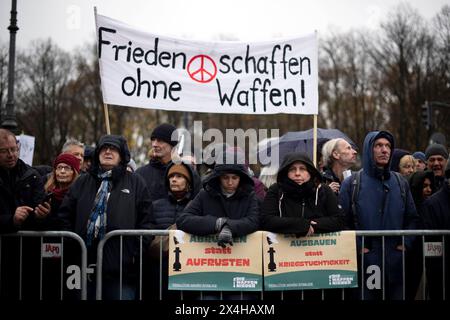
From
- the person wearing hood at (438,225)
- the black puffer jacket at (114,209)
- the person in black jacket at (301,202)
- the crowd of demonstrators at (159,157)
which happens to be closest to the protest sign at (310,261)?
the person in black jacket at (301,202)

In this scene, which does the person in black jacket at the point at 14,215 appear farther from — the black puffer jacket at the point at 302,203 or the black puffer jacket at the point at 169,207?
the black puffer jacket at the point at 302,203

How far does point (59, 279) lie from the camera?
5398mm

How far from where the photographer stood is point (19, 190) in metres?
5.49

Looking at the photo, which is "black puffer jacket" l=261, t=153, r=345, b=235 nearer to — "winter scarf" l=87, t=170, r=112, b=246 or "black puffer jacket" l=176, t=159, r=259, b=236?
"black puffer jacket" l=176, t=159, r=259, b=236

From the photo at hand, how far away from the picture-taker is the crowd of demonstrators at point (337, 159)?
21.3 ft

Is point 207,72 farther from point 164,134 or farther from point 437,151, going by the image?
point 437,151

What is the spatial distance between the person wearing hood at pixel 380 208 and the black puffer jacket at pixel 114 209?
6.24 feet

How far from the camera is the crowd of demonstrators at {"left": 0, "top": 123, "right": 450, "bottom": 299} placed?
5.19m

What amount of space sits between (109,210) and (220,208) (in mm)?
1002

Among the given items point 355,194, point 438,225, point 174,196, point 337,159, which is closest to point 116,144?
point 174,196

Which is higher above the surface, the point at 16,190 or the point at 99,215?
the point at 16,190

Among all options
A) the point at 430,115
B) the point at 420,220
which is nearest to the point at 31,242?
the point at 420,220
